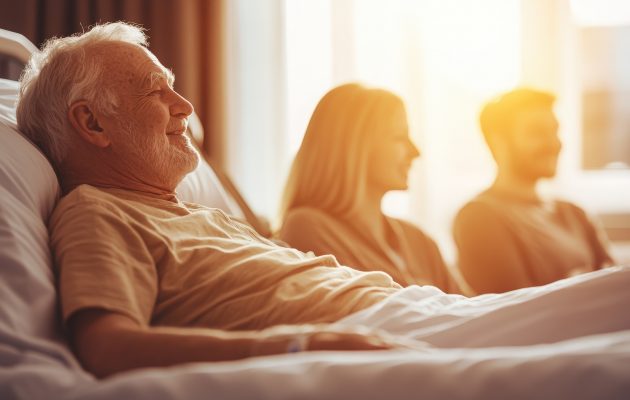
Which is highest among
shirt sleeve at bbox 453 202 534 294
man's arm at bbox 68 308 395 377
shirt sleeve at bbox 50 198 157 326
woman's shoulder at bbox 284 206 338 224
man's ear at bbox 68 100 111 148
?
man's ear at bbox 68 100 111 148

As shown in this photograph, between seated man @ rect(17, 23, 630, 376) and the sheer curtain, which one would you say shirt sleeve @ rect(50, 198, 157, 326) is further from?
the sheer curtain

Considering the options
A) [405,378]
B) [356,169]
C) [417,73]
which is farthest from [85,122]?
[417,73]

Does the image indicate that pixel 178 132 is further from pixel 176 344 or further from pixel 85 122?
pixel 176 344

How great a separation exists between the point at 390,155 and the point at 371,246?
0.67 ft

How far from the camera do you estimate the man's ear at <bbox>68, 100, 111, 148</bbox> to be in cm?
113

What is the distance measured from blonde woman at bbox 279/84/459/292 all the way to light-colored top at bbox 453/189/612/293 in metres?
0.41

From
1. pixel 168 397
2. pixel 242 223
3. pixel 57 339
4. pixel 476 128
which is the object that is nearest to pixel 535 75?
pixel 476 128

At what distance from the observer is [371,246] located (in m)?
1.51

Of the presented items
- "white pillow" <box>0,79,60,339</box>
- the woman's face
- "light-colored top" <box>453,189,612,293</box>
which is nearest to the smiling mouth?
"white pillow" <box>0,79,60,339</box>

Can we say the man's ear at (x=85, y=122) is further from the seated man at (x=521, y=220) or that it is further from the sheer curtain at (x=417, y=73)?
the sheer curtain at (x=417, y=73)

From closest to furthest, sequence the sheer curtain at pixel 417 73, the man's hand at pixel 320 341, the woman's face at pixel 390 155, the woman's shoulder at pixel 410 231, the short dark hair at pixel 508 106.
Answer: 1. the man's hand at pixel 320 341
2. the woman's face at pixel 390 155
3. the woman's shoulder at pixel 410 231
4. the short dark hair at pixel 508 106
5. the sheer curtain at pixel 417 73

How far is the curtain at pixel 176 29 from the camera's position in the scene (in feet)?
8.38

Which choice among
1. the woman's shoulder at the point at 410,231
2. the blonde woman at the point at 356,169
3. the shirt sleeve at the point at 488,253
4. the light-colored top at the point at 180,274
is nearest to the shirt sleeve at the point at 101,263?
the light-colored top at the point at 180,274

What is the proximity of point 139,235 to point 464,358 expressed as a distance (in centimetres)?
54
